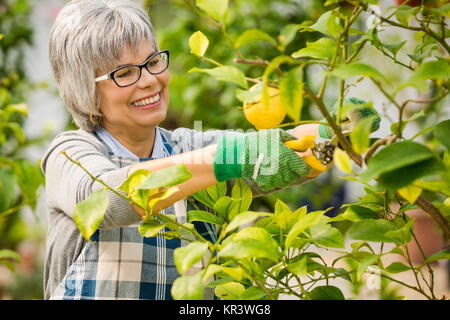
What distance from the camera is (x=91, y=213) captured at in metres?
0.49

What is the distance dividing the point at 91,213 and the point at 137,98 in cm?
56

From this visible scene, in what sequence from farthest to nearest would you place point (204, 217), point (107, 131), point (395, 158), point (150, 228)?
point (107, 131) < point (204, 217) < point (150, 228) < point (395, 158)

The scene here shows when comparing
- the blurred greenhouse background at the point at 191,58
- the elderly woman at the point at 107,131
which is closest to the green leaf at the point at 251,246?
the elderly woman at the point at 107,131

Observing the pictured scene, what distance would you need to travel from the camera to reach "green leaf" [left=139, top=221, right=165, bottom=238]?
52 cm

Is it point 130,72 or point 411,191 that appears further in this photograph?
point 130,72

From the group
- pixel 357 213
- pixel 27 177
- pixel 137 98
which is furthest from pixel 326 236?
pixel 137 98

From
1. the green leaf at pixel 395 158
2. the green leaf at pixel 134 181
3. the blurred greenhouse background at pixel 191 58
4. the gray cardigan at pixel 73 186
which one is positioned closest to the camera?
the green leaf at pixel 395 158

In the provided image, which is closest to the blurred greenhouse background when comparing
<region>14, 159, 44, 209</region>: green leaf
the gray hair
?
the gray hair

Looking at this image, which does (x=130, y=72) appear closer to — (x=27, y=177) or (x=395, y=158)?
(x=27, y=177)

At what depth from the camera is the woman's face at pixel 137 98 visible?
1012 millimetres

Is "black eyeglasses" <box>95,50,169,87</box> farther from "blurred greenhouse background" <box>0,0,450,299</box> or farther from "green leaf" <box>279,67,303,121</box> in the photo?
"blurred greenhouse background" <box>0,0,450,299</box>

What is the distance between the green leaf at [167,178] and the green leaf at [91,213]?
41 millimetres

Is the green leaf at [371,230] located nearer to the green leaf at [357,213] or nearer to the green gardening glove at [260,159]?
the green leaf at [357,213]

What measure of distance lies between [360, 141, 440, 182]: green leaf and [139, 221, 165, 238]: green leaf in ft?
0.71
